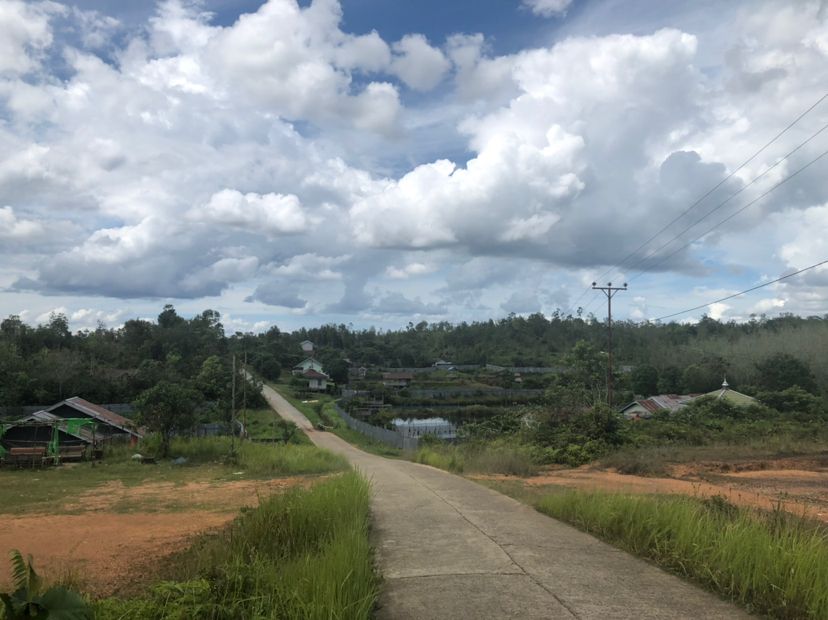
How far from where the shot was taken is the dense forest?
59.2 m

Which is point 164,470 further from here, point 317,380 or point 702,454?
point 317,380

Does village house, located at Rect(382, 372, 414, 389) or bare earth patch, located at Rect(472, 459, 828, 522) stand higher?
village house, located at Rect(382, 372, 414, 389)

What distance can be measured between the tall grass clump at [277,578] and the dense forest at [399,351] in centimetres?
4882

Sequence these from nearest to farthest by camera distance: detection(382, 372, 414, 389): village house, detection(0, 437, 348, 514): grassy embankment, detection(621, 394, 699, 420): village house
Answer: detection(0, 437, 348, 514): grassy embankment < detection(621, 394, 699, 420): village house < detection(382, 372, 414, 389): village house

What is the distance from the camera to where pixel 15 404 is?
170 feet

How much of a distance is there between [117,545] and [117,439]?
90.0 feet

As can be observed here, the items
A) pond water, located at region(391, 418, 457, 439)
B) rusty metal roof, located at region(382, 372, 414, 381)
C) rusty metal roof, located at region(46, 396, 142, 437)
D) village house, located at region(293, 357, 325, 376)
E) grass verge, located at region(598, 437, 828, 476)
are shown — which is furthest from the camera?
village house, located at region(293, 357, 325, 376)

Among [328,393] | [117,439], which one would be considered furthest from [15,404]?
[328,393]

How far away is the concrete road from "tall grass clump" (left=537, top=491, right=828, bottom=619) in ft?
0.75

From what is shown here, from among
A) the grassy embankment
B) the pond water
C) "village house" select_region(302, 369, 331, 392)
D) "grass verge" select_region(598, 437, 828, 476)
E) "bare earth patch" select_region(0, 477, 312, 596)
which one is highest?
"village house" select_region(302, 369, 331, 392)

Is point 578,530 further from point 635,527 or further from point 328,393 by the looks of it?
point 328,393

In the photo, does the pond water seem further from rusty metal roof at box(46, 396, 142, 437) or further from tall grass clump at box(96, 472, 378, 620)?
tall grass clump at box(96, 472, 378, 620)

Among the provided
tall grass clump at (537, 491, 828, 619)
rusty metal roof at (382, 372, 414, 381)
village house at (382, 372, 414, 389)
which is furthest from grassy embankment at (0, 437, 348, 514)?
rusty metal roof at (382, 372, 414, 381)

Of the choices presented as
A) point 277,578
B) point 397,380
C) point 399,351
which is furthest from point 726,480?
point 399,351
